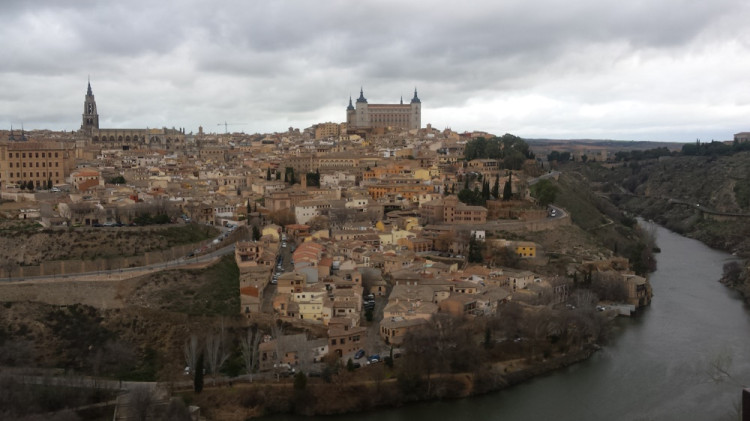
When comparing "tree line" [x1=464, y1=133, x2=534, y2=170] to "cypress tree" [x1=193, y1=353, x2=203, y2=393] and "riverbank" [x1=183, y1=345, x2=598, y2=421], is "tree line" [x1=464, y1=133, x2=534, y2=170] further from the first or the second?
"cypress tree" [x1=193, y1=353, x2=203, y2=393]

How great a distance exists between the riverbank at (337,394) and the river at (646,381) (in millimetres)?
195

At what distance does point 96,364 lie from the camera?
14.7m

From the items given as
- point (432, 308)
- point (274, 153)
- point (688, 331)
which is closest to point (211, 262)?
point (432, 308)

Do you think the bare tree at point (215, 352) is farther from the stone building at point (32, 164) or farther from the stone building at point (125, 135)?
the stone building at point (125, 135)

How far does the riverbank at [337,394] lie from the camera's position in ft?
46.1

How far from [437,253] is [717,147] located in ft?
141

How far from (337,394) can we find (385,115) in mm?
45254

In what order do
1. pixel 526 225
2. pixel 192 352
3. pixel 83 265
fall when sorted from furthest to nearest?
pixel 526 225 < pixel 83 265 < pixel 192 352

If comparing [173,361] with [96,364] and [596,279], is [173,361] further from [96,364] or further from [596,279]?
[596,279]

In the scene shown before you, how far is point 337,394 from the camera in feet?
47.2

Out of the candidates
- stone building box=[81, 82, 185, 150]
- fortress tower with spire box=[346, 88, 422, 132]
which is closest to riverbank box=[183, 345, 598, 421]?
stone building box=[81, 82, 185, 150]

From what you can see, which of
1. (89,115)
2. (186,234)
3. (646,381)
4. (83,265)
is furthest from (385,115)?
(646,381)

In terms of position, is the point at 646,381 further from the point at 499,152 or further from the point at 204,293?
the point at 499,152

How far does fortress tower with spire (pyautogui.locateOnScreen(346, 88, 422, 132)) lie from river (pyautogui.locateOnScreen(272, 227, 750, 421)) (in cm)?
3823
